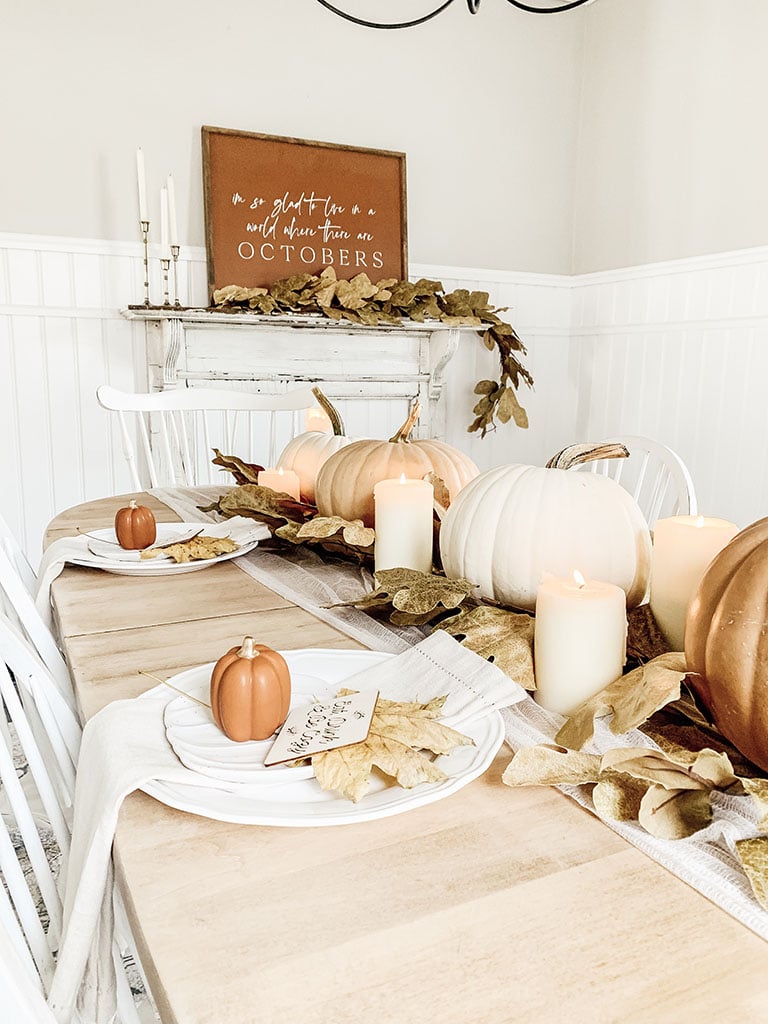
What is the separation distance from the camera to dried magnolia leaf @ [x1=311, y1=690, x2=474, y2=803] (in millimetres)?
513

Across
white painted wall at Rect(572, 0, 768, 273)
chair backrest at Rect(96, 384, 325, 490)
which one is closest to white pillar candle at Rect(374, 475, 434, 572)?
chair backrest at Rect(96, 384, 325, 490)

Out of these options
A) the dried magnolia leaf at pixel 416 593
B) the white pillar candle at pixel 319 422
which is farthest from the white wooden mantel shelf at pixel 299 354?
the dried magnolia leaf at pixel 416 593

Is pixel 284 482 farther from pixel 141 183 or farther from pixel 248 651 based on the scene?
pixel 141 183

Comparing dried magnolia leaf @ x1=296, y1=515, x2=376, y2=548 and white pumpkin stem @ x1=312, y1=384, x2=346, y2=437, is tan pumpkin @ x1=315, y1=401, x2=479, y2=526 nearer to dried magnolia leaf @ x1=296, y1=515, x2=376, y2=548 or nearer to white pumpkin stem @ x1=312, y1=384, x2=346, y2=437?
dried magnolia leaf @ x1=296, y1=515, x2=376, y2=548

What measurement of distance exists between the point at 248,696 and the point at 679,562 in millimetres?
408

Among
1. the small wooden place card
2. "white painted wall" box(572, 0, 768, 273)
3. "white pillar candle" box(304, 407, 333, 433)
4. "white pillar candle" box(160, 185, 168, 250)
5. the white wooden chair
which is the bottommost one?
the white wooden chair

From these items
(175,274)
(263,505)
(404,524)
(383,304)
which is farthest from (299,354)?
(404,524)

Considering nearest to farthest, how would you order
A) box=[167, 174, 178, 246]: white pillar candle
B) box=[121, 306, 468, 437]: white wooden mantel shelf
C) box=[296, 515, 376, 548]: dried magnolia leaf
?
1. box=[296, 515, 376, 548]: dried magnolia leaf
2. box=[167, 174, 178, 246]: white pillar candle
3. box=[121, 306, 468, 437]: white wooden mantel shelf

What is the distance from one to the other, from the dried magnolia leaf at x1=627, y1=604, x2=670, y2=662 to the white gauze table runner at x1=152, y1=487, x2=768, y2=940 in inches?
4.9

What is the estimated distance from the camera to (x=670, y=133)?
2.92m

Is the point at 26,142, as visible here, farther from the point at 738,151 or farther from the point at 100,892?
the point at 100,892

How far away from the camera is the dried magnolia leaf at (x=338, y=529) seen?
1.06 m

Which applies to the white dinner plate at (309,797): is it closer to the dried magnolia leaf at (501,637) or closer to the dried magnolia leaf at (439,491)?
the dried magnolia leaf at (501,637)

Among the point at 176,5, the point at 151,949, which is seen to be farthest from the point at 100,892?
the point at 176,5
